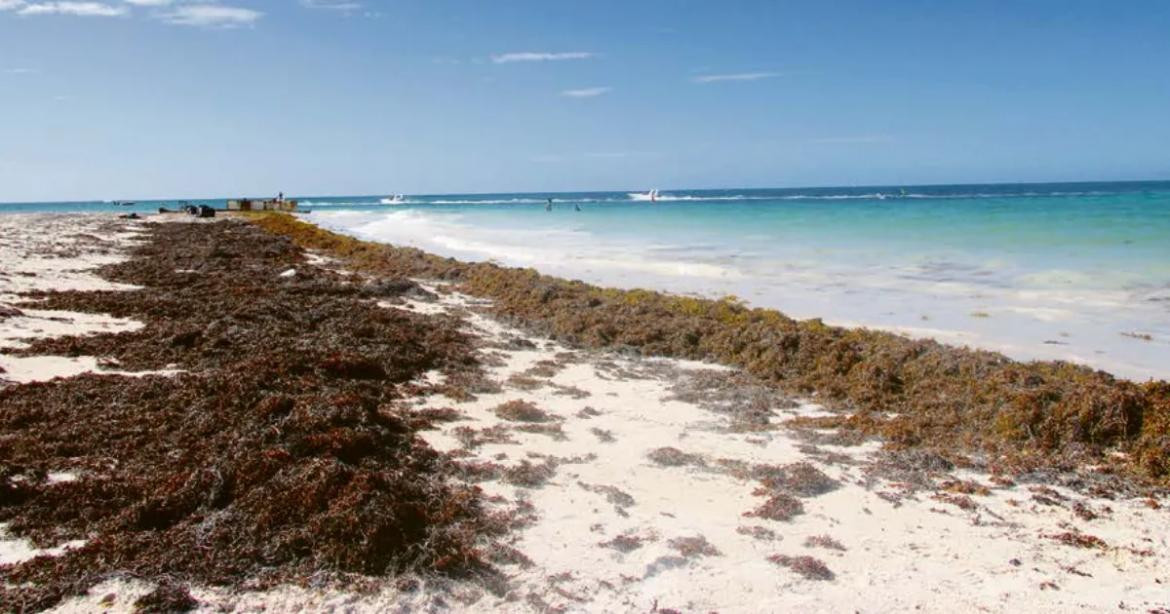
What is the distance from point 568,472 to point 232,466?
93.1 inches

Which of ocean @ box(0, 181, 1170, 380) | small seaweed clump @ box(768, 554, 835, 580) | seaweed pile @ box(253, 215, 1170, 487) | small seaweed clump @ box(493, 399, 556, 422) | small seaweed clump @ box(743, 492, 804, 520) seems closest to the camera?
small seaweed clump @ box(768, 554, 835, 580)

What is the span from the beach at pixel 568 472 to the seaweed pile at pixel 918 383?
35 mm

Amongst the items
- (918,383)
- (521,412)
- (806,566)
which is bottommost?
(806,566)

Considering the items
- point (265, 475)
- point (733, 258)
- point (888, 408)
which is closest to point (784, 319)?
point (888, 408)

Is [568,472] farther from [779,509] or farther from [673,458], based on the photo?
[779,509]

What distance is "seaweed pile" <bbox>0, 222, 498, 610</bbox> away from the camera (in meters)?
4.12

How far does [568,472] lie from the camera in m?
5.67

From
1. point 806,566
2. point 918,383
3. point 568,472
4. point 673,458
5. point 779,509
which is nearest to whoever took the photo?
point 806,566

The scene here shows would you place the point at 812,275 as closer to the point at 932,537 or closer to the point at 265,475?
the point at 932,537

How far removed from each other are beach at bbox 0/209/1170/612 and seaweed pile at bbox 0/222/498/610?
2 cm

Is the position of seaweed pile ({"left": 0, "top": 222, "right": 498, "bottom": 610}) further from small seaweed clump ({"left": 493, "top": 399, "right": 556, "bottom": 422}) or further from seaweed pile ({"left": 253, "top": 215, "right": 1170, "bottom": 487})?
seaweed pile ({"left": 253, "top": 215, "right": 1170, "bottom": 487})

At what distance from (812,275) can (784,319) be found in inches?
316

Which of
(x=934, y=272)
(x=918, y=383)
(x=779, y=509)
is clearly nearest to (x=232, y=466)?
(x=779, y=509)

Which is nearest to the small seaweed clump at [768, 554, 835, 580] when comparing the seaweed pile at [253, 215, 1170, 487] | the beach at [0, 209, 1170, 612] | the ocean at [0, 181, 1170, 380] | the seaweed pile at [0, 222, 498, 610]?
the beach at [0, 209, 1170, 612]
